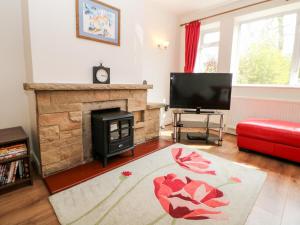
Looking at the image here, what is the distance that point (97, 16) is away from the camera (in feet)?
7.30

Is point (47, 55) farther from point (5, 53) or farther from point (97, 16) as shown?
point (97, 16)

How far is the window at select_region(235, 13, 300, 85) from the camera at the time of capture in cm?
309

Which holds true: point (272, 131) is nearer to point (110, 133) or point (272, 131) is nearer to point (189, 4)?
point (110, 133)

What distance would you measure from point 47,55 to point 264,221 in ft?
8.25

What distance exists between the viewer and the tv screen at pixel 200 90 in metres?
3.05

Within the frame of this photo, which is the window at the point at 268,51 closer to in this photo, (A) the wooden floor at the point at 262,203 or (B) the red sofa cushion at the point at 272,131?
(B) the red sofa cushion at the point at 272,131

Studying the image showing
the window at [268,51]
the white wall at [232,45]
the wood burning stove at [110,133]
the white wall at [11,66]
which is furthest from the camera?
the window at [268,51]

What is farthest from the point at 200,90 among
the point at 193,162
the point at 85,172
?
the point at 85,172

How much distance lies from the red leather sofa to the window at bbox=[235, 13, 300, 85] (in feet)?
3.82

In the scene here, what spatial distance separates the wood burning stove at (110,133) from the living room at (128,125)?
14mm

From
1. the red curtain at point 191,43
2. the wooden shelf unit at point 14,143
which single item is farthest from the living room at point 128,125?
the red curtain at point 191,43

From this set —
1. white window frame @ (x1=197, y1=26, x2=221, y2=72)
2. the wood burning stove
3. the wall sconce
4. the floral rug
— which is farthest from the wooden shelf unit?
white window frame @ (x1=197, y1=26, x2=221, y2=72)

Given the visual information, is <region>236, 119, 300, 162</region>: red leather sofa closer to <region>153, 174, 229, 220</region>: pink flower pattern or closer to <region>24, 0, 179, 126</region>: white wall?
<region>153, 174, 229, 220</region>: pink flower pattern

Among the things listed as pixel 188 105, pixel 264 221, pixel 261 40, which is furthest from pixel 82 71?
pixel 261 40
